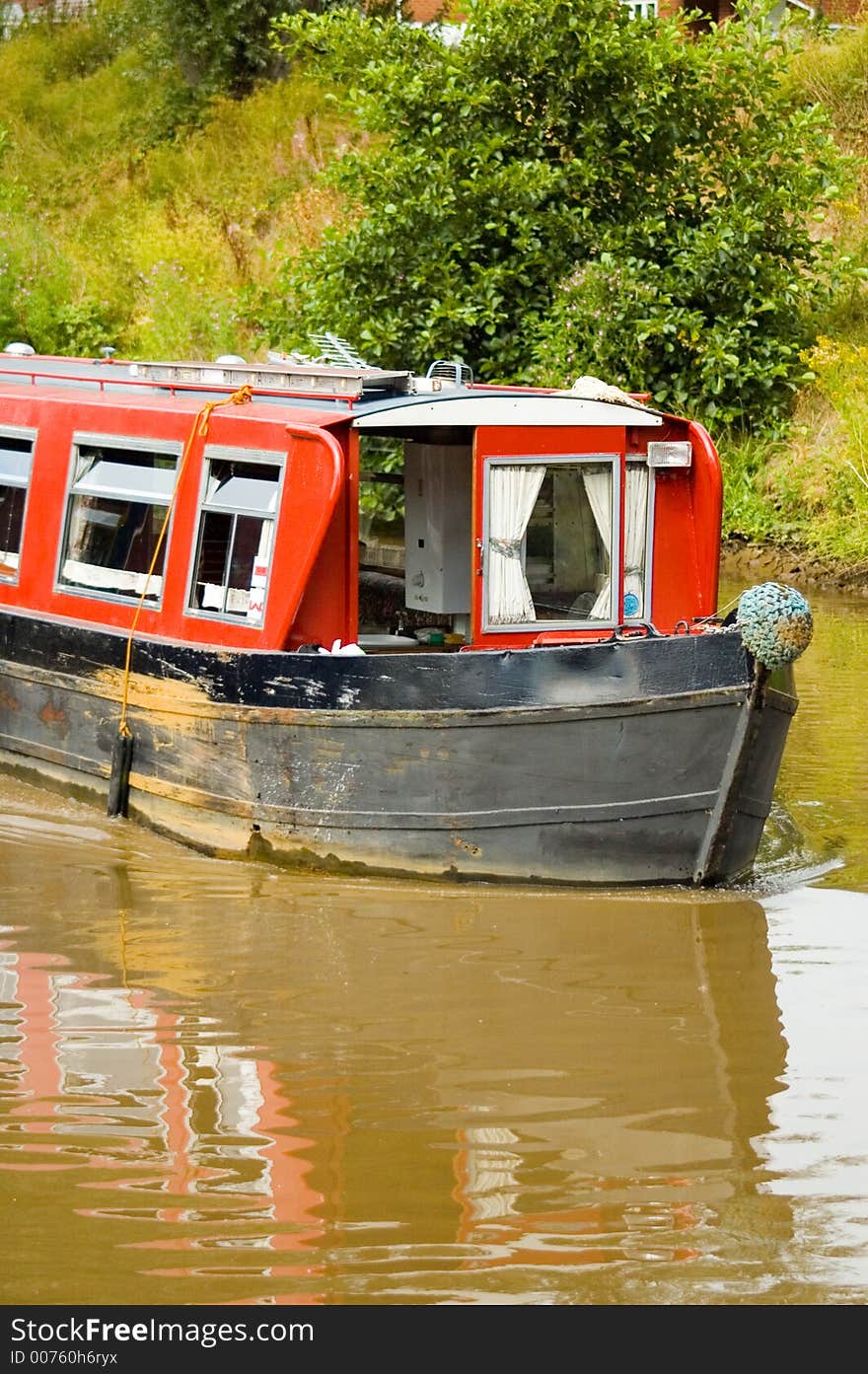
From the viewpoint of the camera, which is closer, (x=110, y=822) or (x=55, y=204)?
(x=110, y=822)

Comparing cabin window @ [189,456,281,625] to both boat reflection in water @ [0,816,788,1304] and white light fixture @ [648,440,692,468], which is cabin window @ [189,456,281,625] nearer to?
boat reflection in water @ [0,816,788,1304]

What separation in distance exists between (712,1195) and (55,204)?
24.8m

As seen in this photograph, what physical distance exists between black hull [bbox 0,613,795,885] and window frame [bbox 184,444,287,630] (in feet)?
0.79

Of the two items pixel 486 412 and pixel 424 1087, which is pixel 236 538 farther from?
pixel 424 1087

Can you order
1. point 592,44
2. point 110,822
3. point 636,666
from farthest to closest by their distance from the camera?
1. point 592,44
2. point 110,822
3. point 636,666

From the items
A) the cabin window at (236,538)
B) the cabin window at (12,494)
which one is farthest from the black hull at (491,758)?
the cabin window at (12,494)

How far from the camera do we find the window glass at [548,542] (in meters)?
7.88

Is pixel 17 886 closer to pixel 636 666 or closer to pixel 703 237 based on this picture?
pixel 636 666

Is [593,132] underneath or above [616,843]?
above

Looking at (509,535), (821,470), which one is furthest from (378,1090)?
(821,470)

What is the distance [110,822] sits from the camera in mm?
8695

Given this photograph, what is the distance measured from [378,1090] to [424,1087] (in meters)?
0.15

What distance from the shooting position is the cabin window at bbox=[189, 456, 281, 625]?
7.98 metres

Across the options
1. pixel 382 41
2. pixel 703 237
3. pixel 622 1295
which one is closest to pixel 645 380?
pixel 703 237
